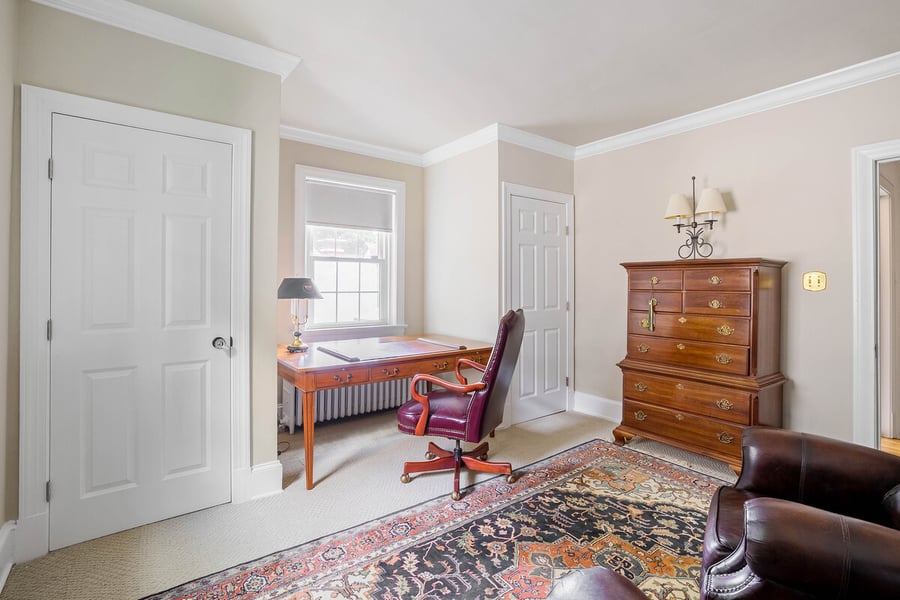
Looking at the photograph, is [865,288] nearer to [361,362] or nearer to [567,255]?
[567,255]

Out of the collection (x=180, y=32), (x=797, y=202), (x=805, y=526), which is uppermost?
(x=180, y=32)

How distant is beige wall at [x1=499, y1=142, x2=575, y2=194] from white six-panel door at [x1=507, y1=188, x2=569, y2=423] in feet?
0.53

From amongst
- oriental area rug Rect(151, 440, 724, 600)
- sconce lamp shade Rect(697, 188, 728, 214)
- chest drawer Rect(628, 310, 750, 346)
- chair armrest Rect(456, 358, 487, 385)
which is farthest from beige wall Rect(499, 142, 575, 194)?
oriental area rug Rect(151, 440, 724, 600)

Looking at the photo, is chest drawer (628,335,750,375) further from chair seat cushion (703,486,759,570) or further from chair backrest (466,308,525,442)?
chair seat cushion (703,486,759,570)

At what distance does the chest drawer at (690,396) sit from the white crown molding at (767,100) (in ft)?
6.69

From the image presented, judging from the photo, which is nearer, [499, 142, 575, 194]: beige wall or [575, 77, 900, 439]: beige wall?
[575, 77, 900, 439]: beige wall

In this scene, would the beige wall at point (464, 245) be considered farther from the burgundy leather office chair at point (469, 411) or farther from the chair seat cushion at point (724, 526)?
the chair seat cushion at point (724, 526)

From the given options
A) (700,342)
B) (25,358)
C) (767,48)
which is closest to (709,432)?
(700,342)

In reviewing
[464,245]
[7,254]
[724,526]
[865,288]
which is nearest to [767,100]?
[865,288]

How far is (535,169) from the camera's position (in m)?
3.96

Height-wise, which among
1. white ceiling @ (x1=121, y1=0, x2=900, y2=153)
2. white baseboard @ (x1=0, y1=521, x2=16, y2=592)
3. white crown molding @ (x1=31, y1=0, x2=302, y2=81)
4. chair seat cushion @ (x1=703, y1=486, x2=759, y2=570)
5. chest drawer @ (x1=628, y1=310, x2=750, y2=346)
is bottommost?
white baseboard @ (x1=0, y1=521, x2=16, y2=592)

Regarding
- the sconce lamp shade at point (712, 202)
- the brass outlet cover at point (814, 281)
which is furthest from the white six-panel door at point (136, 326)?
the brass outlet cover at point (814, 281)

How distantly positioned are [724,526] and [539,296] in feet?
8.99

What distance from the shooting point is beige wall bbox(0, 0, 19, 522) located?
70.7 inches
